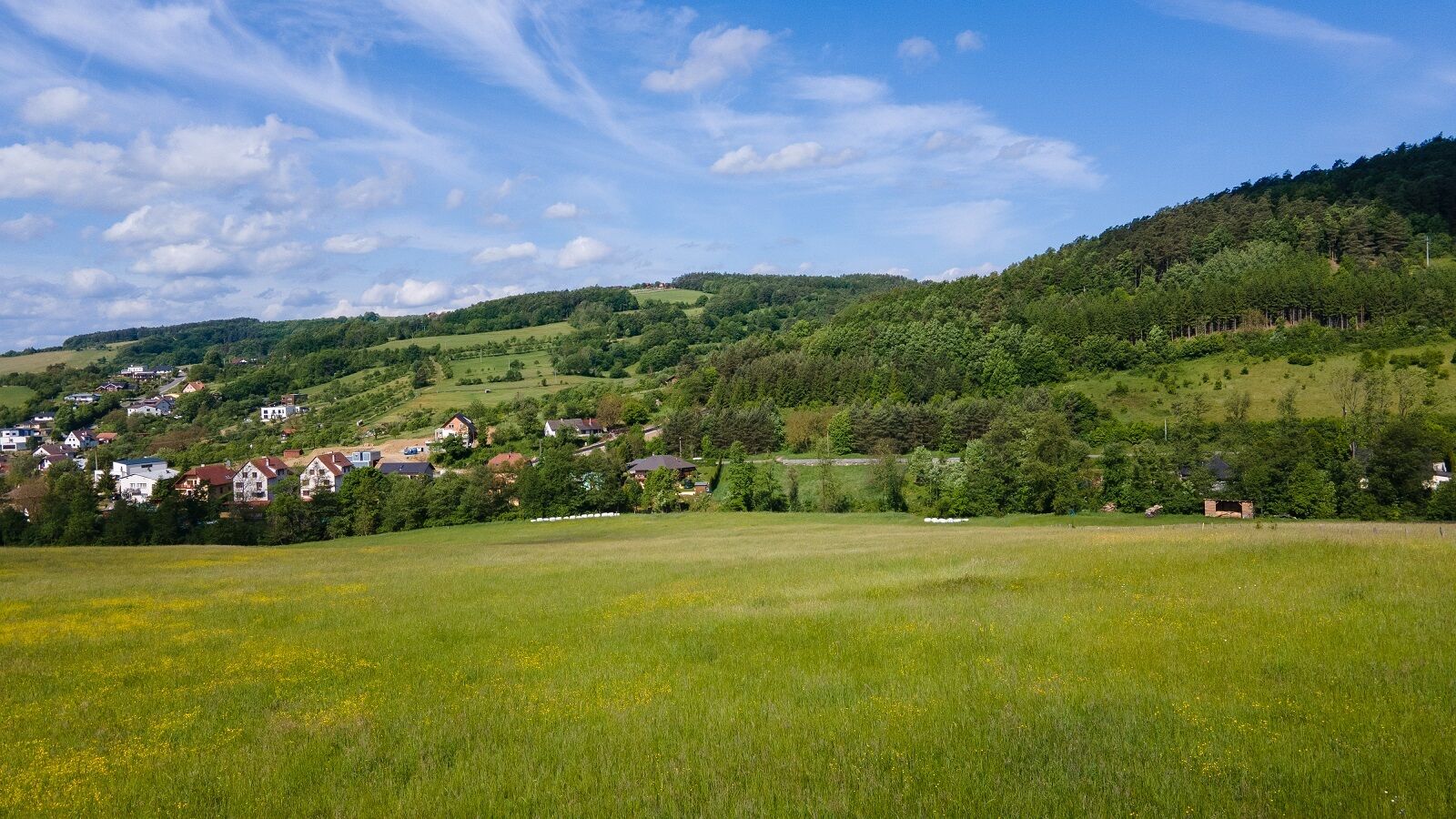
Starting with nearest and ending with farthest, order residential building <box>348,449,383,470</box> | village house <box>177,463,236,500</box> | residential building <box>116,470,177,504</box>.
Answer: village house <box>177,463,236,500</box> < residential building <box>116,470,177,504</box> < residential building <box>348,449,383,470</box>

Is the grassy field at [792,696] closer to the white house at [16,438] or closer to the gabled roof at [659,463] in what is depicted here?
the gabled roof at [659,463]

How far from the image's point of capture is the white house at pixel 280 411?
191 m

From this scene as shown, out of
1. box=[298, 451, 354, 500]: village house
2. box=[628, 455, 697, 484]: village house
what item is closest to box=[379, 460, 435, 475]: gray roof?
box=[298, 451, 354, 500]: village house

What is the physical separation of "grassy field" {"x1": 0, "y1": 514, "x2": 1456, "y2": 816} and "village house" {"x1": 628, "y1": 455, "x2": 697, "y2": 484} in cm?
8907

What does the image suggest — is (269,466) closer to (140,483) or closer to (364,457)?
(364,457)

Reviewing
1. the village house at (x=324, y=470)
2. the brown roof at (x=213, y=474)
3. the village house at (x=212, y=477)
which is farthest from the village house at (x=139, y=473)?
the village house at (x=324, y=470)

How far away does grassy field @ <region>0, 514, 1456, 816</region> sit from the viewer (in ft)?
28.5

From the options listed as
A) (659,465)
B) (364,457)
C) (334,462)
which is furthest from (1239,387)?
(334,462)

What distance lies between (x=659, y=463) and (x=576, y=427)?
36.6m

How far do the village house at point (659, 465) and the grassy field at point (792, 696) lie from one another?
89070 mm

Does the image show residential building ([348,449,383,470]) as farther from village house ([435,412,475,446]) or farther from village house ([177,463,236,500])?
village house ([177,463,236,500])

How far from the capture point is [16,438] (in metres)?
197

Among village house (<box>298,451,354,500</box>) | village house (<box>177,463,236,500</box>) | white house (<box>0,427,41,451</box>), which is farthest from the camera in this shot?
white house (<box>0,427,41,451</box>)

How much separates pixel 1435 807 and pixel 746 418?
12367 cm
